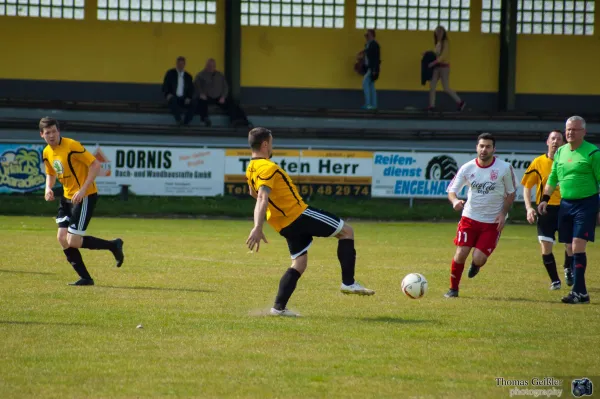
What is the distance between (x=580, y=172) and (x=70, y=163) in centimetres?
613

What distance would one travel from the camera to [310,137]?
31391mm

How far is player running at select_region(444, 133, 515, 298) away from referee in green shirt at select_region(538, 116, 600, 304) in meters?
0.65

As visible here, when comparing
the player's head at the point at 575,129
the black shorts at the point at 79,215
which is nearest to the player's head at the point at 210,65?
the black shorts at the point at 79,215

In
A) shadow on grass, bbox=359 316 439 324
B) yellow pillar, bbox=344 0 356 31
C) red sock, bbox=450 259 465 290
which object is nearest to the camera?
shadow on grass, bbox=359 316 439 324

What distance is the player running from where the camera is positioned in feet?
39.5

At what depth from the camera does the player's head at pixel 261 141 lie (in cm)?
965

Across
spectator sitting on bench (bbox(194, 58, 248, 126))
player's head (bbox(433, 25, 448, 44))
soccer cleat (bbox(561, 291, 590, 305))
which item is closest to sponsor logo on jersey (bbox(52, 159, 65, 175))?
soccer cleat (bbox(561, 291, 590, 305))

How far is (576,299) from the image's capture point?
1138cm

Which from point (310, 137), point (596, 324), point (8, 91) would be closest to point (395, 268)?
point (596, 324)

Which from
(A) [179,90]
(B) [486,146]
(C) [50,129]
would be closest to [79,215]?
(C) [50,129]

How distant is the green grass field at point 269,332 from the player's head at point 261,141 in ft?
5.25

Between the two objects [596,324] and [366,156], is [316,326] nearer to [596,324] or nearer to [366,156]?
[596,324]

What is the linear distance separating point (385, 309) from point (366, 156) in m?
17.3

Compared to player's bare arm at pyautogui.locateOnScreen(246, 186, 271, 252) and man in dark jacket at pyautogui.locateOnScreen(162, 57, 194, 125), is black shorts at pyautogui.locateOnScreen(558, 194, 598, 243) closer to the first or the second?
player's bare arm at pyautogui.locateOnScreen(246, 186, 271, 252)
